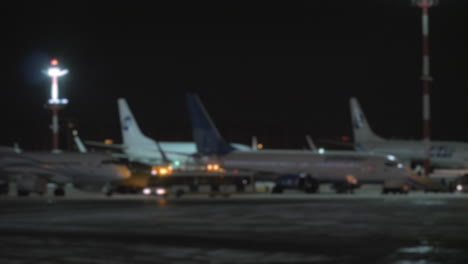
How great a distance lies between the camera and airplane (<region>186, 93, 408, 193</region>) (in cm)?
5603

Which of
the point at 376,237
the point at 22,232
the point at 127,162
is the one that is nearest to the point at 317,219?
the point at 376,237

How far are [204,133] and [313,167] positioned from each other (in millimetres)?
10289

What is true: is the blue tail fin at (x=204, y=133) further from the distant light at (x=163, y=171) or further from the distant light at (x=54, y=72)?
the distant light at (x=54, y=72)

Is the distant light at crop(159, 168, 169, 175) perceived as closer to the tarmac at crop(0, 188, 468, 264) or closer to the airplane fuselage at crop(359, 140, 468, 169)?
the tarmac at crop(0, 188, 468, 264)

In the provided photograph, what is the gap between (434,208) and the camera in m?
35.9

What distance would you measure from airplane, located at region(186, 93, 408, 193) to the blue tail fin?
0.36 feet

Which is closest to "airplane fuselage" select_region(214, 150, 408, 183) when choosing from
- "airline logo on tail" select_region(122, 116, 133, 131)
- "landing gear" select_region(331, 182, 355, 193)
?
"landing gear" select_region(331, 182, 355, 193)

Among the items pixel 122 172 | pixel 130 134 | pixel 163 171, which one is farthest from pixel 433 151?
pixel 163 171

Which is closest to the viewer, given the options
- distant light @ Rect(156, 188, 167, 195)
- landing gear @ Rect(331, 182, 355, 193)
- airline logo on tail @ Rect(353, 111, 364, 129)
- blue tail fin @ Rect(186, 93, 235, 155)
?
distant light @ Rect(156, 188, 167, 195)

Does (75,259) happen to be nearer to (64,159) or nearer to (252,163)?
Result: (64,159)

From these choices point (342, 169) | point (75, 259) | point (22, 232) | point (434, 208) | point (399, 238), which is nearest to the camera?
point (75, 259)

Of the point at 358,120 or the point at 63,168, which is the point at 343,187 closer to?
the point at 63,168

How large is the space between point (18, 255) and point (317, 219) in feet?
45.7

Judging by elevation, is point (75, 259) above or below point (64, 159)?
below
